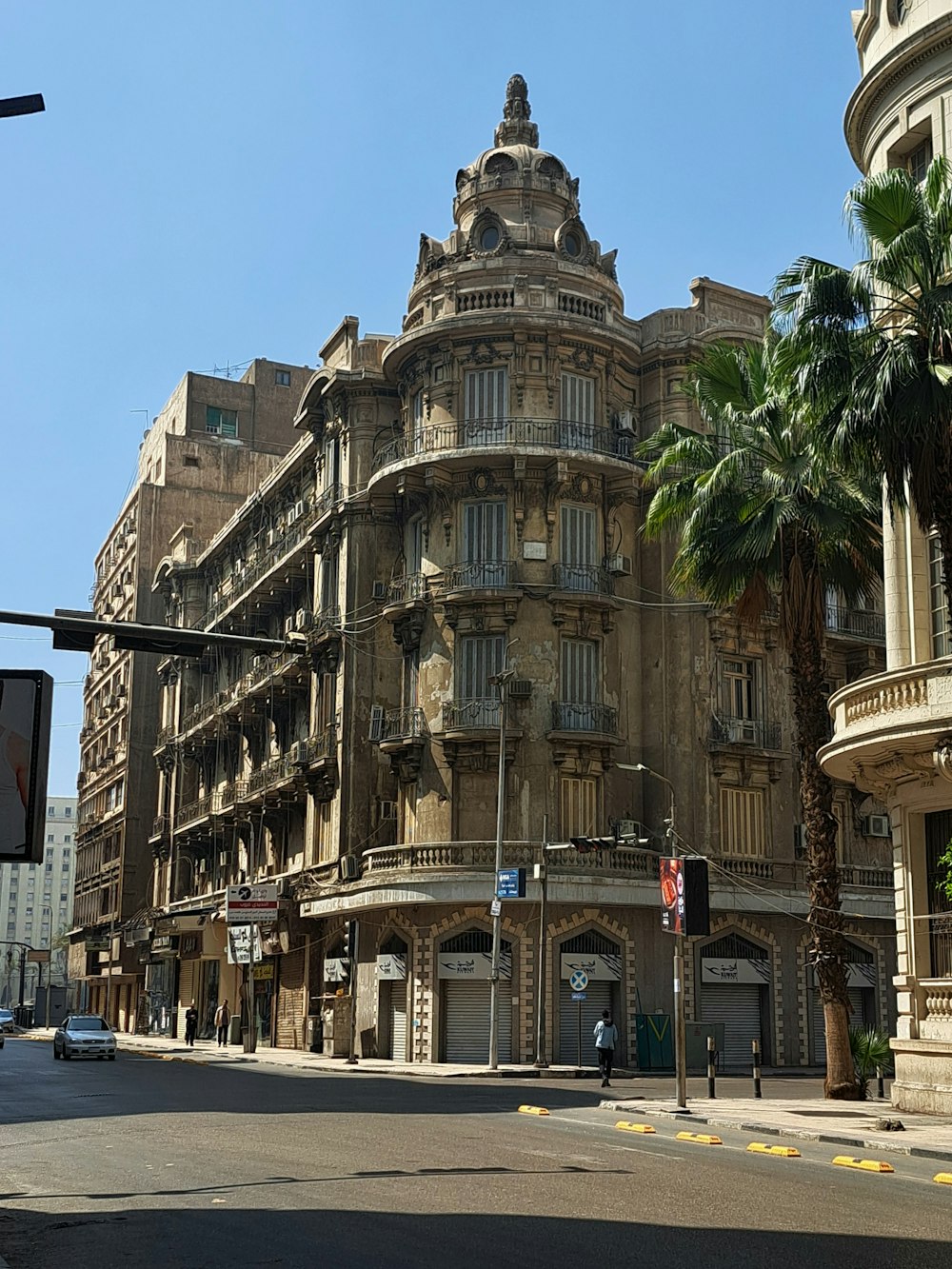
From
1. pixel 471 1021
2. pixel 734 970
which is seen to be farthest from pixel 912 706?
pixel 734 970

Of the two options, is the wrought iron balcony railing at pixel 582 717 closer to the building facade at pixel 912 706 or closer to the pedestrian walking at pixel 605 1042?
the pedestrian walking at pixel 605 1042

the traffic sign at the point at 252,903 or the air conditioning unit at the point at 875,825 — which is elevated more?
the air conditioning unit at the point at 875,825

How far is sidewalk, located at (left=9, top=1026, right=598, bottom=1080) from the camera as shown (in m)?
38.9

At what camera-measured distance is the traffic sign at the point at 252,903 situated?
46656 mm

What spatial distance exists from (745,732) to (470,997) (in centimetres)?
1226

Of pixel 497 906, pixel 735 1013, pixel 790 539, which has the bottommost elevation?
pixel 735 1013

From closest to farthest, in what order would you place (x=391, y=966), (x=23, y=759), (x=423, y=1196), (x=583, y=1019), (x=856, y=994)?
(x=23, y=759) → (x=423, y=1196) → (x=583, y=1019) → (x=391, y=966) → (x=856, y=994)

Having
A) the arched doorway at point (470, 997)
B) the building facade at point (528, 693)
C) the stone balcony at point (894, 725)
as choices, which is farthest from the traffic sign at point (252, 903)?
the stone balcony at point (894, 725)

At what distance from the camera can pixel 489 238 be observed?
49469 mm

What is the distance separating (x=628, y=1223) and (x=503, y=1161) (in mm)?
4639

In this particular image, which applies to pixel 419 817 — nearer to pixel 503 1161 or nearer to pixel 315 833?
pixel 315 833

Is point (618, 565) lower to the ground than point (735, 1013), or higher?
higher

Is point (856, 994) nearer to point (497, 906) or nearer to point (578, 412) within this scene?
point (497, 906)

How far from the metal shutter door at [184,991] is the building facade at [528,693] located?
15.8 metres
